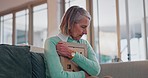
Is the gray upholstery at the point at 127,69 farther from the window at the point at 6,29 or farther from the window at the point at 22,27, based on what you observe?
the window at the point at 6,29

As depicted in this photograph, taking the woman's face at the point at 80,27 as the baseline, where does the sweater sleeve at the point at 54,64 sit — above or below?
below

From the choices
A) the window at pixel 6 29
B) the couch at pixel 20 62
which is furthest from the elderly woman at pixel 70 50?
the window at pixel 6 29

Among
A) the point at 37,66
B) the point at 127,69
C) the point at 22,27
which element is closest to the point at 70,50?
the point at 37,66

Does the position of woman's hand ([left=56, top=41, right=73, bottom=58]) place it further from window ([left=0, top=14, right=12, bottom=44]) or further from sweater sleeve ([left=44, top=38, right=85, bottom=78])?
window ([left=0, top=14, right=12, bottom=44])

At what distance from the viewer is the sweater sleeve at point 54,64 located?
1512 millimetres

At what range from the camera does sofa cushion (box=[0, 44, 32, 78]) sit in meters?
1.45

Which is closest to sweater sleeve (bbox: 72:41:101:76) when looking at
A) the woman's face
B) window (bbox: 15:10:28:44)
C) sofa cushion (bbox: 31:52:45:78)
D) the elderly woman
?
the elderly woman

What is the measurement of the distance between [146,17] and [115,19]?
65cm

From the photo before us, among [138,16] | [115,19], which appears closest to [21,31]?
[115,19]

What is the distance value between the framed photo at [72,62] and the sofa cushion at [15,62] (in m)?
0.24

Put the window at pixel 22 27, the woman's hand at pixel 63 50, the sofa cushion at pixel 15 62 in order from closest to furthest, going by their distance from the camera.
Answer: the sofa cushion at pixel 15 62 → the woman's hand at pixel 63 50 → the window at pixel 22 27

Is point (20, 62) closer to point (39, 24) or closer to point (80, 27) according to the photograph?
point (80, 27)

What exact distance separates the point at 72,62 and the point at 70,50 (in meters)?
0.09

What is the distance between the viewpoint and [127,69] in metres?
2.26
